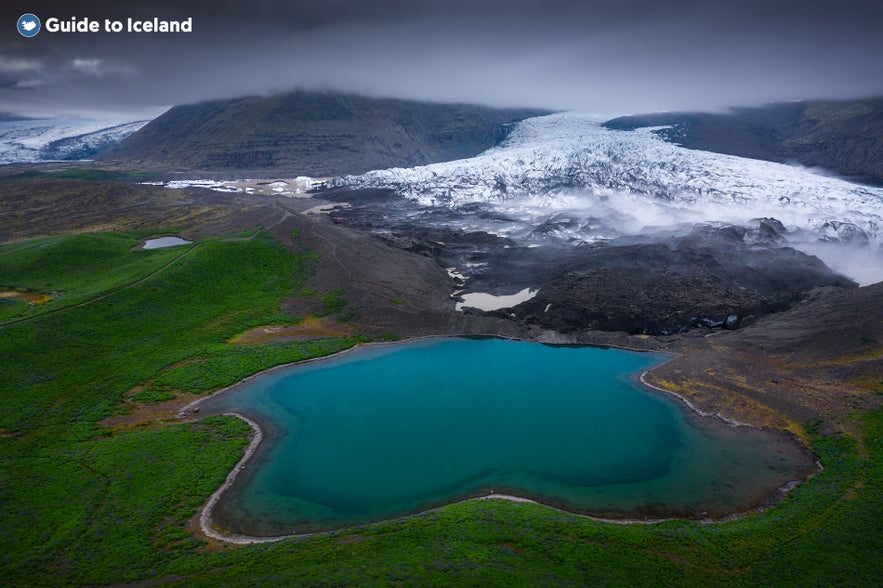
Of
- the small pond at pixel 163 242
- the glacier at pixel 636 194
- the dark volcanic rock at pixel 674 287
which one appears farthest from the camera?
the glacier at pixel 636 194

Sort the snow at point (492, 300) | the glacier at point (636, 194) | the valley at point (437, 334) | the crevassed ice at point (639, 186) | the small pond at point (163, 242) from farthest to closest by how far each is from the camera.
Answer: the crevassed ice at point (639, 186), the glacier at point (636, 194), the small pond at point (163, 242), the snow at point (492, 300), the valley at point (437, 334)

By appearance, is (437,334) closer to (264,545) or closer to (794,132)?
(264,545)

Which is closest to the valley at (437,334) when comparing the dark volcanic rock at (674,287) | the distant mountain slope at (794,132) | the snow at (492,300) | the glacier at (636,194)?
the dark volcanic rock at (674,287)

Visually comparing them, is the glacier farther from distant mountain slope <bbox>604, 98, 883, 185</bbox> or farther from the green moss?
the green moss

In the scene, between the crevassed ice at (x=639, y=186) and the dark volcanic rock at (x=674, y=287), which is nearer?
the dark volcanic rock at (x=674, y=287)

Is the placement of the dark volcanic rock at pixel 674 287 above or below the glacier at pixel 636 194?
below

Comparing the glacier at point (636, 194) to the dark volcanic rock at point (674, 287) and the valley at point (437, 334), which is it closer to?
the valley at point (437, 334)
